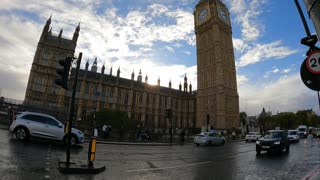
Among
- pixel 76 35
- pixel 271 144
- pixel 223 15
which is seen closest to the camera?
pixel 271 144

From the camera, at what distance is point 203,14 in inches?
3223

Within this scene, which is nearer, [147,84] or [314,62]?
[314,62]

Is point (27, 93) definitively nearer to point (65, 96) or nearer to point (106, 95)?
point (65, 96)

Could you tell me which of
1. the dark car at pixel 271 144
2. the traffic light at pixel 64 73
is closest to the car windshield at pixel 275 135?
the dark car at pixel 271 144

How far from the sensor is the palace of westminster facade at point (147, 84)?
6981 cm

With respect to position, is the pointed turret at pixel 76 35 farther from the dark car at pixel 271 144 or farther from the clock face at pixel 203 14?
the dark car at pixel 271 144

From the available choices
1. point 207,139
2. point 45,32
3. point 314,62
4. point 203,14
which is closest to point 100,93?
point 45,32

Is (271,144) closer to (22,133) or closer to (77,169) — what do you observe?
(77,169)

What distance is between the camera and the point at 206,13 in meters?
80.3

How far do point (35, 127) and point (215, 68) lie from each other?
66.6 meters

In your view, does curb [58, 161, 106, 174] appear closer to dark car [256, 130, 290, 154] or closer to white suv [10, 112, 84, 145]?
white suv [10, 112, 84, 145]

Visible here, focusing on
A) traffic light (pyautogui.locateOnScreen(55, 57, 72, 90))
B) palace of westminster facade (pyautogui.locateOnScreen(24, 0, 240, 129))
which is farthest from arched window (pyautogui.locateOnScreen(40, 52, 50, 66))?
traffic light (pyautogui.locateOnScreen(55, 57, 72, 90))

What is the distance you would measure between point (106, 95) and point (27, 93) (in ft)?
76.7

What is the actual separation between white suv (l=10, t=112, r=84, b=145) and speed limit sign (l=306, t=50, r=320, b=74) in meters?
13.8
